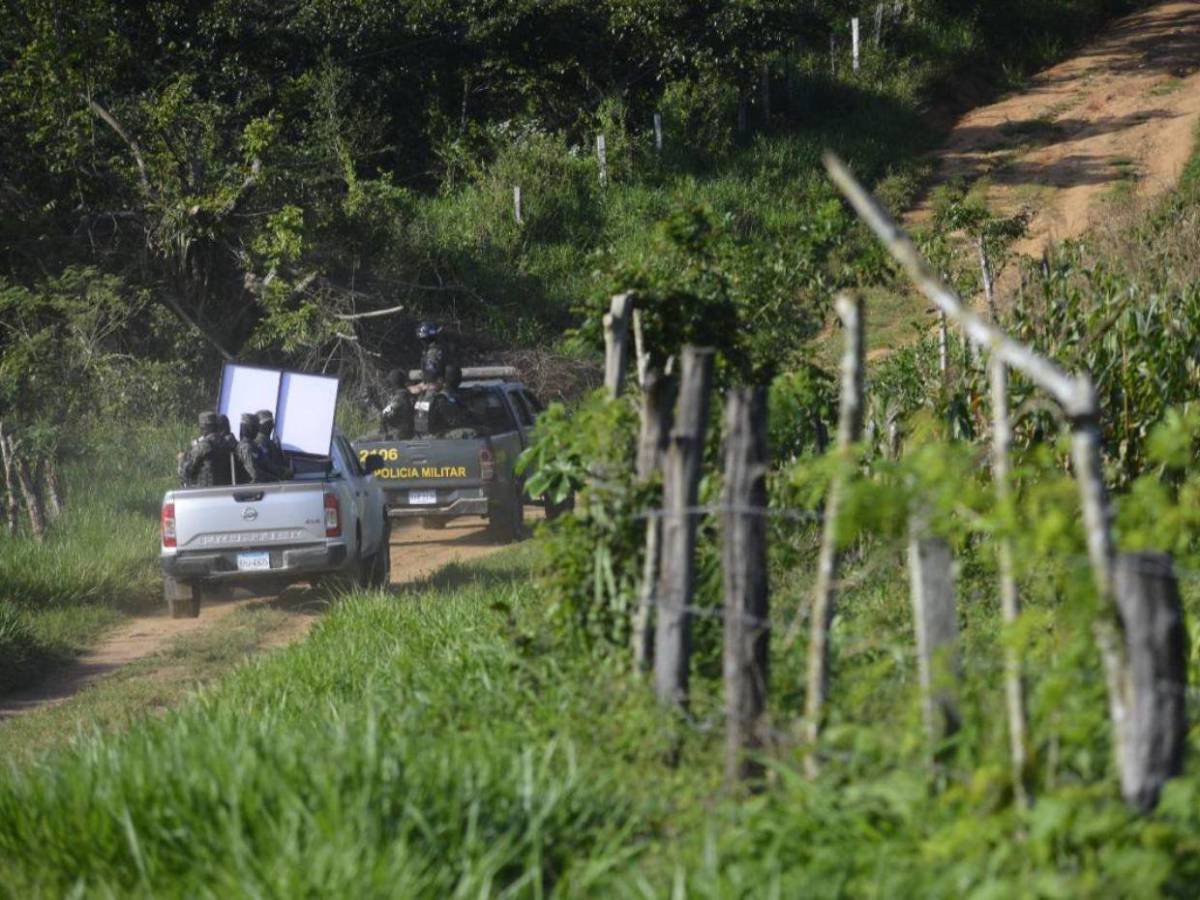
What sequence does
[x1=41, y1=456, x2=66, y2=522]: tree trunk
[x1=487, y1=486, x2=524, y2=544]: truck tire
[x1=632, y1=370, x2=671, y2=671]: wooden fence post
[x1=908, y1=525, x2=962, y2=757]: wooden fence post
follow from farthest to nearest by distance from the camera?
[x1=487, y1=486, x2=524, y2=544]: truck tire < [x1=41, y1=456, x2=66, y2=522]: tree trunk < [x1=632, y1=370, x2=671, y2=671]: wooden fence post < [x1=908, y1=525, x2=962, y2=757]: wooden fence post

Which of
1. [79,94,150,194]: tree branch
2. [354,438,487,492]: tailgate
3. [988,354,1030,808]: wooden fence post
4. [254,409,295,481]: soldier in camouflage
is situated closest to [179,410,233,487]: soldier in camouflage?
[254,409,295,481]: soldier in camouflage

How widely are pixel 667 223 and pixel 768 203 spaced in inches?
882

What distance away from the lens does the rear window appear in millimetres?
19109

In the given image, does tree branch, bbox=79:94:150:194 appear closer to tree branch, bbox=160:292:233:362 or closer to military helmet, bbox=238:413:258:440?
tree branch, bbox=160:292:233:362

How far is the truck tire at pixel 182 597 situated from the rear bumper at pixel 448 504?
3.89m

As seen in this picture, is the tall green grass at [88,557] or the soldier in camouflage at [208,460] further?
the soldier in camouflage at [208,460]

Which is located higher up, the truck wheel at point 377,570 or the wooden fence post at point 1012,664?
the wooden fence post at point 1012,664

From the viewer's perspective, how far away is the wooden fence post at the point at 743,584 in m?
5.21

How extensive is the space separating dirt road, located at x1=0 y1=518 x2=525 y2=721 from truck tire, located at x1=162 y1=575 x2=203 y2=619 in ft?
0.27

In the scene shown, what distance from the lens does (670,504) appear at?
5.65 meters

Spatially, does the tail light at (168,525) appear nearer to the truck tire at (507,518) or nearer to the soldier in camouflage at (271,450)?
the soldier in camouflage at (271,450)

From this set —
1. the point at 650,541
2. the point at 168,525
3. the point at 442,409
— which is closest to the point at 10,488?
the point at 168,525

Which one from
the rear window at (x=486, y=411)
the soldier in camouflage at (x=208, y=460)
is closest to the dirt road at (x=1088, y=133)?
the rear window at (x=486, y=411)

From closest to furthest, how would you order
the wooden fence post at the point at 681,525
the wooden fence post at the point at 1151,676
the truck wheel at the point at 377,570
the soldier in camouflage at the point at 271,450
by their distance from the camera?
the wooden fence post at the point at 1151,676, the wooden fence post at the point at 681,525, the soldier in camouflage at the point at 271,450, the truck wheel at the point at 377,570
